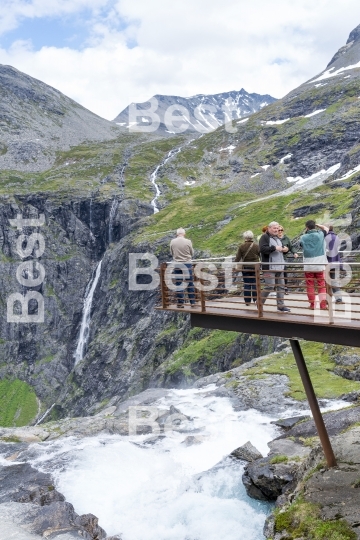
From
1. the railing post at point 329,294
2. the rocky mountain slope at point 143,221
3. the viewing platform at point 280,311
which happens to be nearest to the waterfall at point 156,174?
the rocky mountain slope at point 143,221

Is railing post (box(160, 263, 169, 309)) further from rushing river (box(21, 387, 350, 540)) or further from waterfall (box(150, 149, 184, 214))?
waterfall (box(150, 149, 184, 214))

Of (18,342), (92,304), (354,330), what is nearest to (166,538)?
(354,330)

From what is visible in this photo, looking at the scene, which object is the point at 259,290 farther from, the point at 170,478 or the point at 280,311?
the point at 170,478

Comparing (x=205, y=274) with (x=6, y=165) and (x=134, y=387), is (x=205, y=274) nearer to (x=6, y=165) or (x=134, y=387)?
(x=134, y=387)

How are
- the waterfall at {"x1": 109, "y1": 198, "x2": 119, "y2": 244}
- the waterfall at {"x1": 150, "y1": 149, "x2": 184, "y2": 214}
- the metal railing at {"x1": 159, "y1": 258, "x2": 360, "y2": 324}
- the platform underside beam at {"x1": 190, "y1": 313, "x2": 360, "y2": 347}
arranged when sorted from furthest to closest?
the waterfall at {"x1": 150, "y1": 149, "x2": 184, "y2": 214}
the waterfall at {"x1": 109, "y1": 198, "x2": 119, "y2": 244}
the metal railing at {"x1": 159, "y1": 258, "x2": 360, "y2": 324}
the platform underside beam at {"x1": 190, "y1": 313, "x2": 360, "y2": 347}

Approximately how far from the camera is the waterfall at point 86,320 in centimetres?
9431

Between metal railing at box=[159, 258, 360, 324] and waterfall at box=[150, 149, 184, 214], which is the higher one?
waterfall at box=[150, 149, 184, 214]

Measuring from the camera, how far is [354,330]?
1234 centimetres

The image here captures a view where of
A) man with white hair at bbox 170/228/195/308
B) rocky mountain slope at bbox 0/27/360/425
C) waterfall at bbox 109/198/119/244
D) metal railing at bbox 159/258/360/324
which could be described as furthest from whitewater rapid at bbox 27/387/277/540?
waterfall at bbox 109/198/119/244

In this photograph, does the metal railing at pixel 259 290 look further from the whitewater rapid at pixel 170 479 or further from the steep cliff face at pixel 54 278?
the steep cliff face at pixel 54 278

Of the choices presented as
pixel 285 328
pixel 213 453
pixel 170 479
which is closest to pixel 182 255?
pixel 285 328

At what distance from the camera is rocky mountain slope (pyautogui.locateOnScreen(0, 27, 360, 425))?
2470 inches

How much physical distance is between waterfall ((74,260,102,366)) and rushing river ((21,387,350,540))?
6484cm

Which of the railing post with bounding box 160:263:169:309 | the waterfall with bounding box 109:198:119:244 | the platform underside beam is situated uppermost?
the waterfall with bounding box 109:198:119:244
